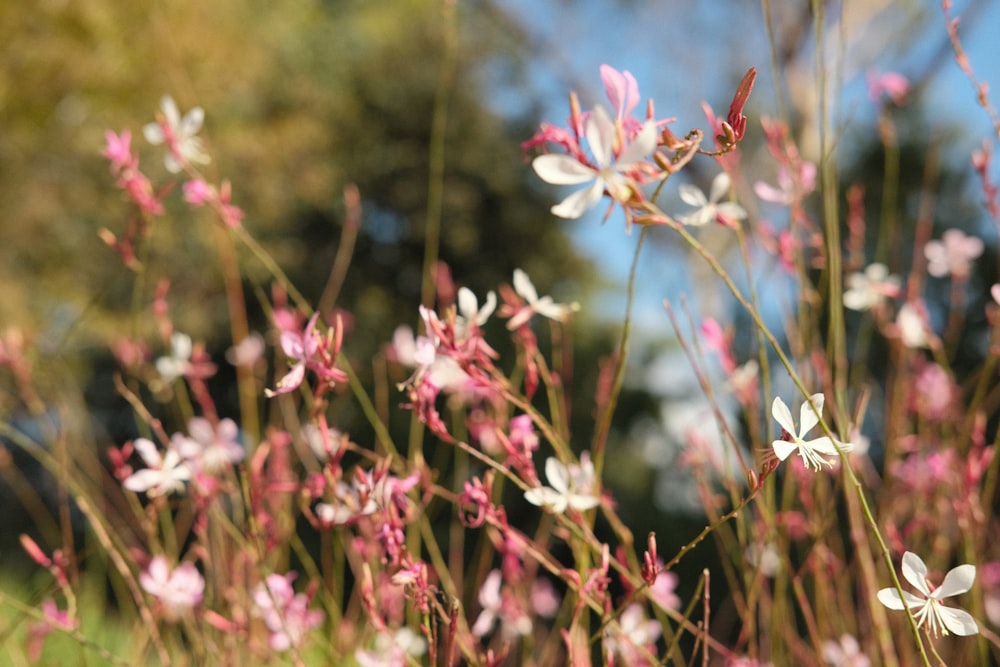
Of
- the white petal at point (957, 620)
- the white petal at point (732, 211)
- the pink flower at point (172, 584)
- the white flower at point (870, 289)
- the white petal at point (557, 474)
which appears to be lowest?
the pink flower at point (172, 584)

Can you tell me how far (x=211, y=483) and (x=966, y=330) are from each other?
4.67m

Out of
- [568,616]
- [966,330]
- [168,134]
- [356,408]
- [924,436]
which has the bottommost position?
[356,408]

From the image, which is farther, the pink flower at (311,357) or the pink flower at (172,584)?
the pink flower at (172,584)

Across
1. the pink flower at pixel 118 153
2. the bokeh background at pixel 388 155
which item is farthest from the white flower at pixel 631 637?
the bokeh background at pixel 388 155

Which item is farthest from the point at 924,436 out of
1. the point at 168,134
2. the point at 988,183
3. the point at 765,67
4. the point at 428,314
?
the point at 765,67

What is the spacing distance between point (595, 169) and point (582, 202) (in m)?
Result: 0.02

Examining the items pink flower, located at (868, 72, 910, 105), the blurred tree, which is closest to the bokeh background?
the blurred tree

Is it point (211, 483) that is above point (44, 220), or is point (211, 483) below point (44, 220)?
above

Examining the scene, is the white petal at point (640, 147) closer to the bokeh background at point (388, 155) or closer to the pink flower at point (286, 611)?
the pink flower at point (286, 611)

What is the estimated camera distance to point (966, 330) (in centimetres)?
467

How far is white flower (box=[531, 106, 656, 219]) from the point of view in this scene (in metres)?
0.52

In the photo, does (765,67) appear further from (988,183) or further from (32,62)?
(988,183)

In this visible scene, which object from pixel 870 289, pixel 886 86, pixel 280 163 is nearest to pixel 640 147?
pixel 870 289

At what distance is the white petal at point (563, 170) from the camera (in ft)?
1.72
